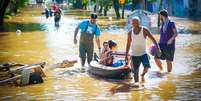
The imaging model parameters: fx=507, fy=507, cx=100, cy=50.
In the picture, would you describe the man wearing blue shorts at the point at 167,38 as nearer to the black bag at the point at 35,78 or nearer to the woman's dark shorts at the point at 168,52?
the woman's dark shorts at the point at 168,52

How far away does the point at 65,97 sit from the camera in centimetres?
1242

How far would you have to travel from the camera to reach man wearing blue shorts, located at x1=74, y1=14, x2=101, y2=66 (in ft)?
53.0

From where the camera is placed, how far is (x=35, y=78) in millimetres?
14250

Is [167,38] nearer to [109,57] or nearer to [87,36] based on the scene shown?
[109,57]

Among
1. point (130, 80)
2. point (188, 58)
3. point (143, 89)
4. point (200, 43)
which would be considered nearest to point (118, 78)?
point (130, 80)

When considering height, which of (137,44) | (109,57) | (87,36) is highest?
(137,44)

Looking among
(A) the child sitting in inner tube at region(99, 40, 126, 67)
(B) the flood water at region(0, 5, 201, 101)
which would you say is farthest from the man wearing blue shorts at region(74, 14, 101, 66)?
(A) the child sitting in inner tube at region(99, 40, 126, 67)

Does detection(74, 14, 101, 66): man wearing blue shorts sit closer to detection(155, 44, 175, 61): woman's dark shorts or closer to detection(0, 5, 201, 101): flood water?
detection(0, 5, 201, 101): flood water

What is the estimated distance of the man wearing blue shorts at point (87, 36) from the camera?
636 inches

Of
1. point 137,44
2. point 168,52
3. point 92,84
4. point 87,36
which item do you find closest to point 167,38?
point 168,52

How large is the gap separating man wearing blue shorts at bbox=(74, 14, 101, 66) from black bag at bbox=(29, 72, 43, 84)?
2.16 meters

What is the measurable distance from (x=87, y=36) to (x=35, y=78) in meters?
2.85

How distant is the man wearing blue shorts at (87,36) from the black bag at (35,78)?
7.09ft

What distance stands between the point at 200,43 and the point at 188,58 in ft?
18.7
